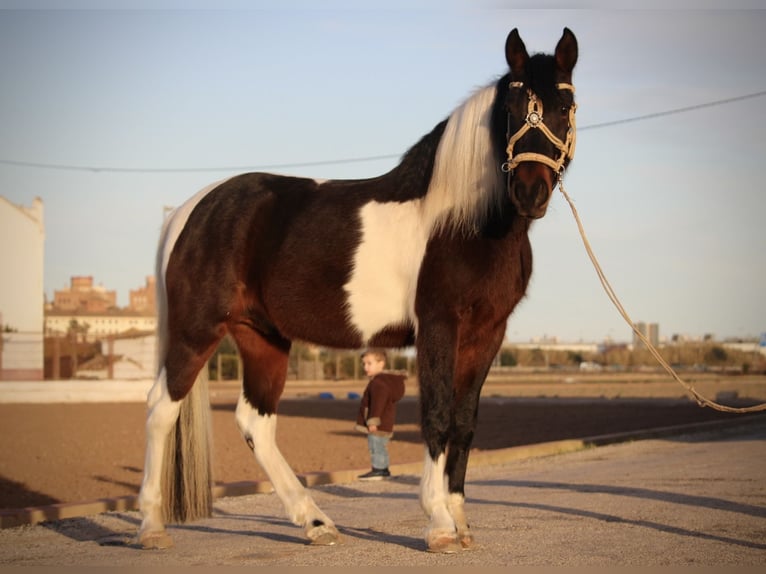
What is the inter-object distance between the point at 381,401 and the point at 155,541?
5.72 meters

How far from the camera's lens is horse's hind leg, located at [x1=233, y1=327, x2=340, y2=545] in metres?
6.37

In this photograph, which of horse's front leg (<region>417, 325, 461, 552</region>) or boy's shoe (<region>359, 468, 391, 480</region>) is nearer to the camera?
horse's front leg (<region>417, 325, 461, 552</region>)

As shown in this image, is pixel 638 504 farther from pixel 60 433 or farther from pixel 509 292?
pixel 60 433

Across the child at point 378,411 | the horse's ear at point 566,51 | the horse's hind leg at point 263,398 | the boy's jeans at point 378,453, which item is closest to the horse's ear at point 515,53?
the horse's ear at point 566,51

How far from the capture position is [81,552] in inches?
231

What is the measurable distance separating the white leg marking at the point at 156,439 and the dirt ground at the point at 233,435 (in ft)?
12.8

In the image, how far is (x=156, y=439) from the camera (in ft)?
20.6

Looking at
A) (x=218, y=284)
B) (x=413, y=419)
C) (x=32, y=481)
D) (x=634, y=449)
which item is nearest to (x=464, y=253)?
(x=218, y=284)

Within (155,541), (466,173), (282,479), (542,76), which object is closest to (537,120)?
(542,76)

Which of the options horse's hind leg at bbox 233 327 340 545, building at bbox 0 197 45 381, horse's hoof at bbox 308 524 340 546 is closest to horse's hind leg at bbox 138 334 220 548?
horse's hind leg at bbox 233 327 340 545

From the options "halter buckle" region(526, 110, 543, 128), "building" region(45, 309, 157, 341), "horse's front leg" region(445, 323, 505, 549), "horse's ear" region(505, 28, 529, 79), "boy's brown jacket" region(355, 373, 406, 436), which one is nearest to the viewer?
"halter buckle" region(526, 110, 543, 128)

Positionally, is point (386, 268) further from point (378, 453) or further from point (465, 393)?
point (378, 453)

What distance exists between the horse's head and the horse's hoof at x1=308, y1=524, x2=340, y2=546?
2.25 meters

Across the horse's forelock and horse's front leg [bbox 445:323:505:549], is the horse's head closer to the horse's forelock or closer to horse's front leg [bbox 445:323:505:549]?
the horse's forelock
